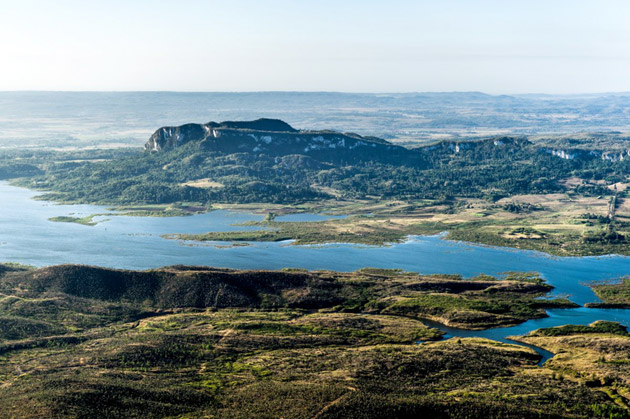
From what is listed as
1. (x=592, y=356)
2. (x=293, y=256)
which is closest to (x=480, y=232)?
(x=293, y=256)

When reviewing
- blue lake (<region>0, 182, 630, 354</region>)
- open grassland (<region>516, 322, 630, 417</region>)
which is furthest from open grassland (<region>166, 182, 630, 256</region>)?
open grassland (<region>516, 322, 630, 417</region>)

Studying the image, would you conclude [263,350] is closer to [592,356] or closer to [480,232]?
[592,356]

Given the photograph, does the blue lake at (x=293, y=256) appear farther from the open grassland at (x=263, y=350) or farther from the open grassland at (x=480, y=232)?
the open grassland at (x=263, y=350)

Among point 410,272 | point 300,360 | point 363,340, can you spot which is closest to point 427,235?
point 410,272

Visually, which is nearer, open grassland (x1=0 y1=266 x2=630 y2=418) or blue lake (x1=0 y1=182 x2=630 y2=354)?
open grassland (x1=0 y1=266 x2=630 y2=418)

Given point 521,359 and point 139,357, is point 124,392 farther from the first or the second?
point 521,359

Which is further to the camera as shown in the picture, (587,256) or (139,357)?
(587,256)

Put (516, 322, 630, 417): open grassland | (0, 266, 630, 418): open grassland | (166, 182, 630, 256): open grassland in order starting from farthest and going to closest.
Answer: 1. (166, 182, 630, 256): open grassland
2. (516, 322, 630, 417): open grassland
3. (0, 266, 630, 418): open grassland

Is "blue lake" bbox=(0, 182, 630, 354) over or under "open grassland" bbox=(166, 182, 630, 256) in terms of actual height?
under

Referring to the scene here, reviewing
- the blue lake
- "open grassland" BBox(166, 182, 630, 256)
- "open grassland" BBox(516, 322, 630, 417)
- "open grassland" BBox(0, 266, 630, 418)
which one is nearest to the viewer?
"open grassland" BBox(0, 266, 630, 418)

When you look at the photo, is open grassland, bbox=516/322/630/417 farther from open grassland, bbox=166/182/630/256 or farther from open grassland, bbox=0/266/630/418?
open grassland, bbox=166/182/630/256

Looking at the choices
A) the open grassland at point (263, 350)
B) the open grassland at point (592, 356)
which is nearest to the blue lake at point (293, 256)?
the open grassland at point (263, 350)
